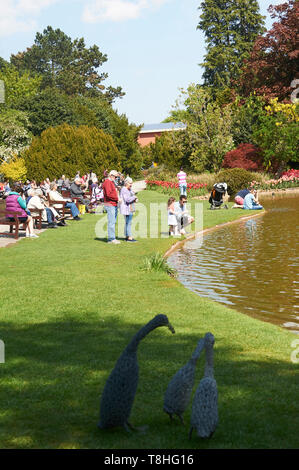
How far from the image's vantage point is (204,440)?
160 inches

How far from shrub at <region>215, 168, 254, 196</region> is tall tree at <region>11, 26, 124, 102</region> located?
179ft

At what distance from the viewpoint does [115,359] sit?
19.8 ft

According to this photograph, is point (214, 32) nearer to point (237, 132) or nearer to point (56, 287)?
point (237, 132)

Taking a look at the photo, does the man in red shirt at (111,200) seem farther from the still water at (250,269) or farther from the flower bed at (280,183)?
the flower bed at (280,183)

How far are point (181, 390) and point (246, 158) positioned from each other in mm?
41263

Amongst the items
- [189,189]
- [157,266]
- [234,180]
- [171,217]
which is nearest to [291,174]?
[234,180]

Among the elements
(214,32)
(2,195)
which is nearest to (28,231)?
(2,195)

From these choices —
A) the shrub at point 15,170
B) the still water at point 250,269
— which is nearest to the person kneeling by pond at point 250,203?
the still water at point 250,269

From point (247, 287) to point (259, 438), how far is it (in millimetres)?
6407

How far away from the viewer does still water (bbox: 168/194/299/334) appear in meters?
9.19

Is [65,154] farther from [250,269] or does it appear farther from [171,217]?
[250,269]

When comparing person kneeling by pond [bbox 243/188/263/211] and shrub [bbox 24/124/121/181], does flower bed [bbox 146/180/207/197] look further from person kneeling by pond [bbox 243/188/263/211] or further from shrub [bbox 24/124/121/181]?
person kneeling by pond [bbox 243/188/263/211]

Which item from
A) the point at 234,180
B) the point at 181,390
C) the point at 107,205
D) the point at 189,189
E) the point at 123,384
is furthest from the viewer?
the point at 189,189

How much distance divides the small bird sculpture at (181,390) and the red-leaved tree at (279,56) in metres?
43.0
